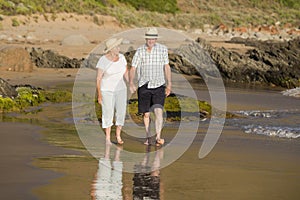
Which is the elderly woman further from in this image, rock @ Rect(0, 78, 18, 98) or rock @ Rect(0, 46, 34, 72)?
rock @ Rect(0, 46, 34, 72)

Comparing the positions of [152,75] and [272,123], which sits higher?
[152,75]

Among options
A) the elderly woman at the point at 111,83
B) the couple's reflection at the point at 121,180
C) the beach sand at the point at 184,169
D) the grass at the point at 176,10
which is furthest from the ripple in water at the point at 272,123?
the grass at the point at 176,10

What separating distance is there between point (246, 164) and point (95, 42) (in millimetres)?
27843

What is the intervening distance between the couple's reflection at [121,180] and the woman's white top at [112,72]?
1154 mm

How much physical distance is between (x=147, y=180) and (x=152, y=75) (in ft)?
9.80

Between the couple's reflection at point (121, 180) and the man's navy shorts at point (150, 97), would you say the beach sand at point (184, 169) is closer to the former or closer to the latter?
the couple's reflection at point (121, 180)

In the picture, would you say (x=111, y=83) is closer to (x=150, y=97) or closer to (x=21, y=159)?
(x=150, y=97)

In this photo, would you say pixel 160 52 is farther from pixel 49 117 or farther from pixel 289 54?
pixel 289 54

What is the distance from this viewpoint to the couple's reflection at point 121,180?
287 inches

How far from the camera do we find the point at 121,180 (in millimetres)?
7988

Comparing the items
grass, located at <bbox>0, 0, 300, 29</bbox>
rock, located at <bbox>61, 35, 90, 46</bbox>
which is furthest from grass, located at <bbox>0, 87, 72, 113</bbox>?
grass, located at <bbox>0, 0, 300, 29</bbox>

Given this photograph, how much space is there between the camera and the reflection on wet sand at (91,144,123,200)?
23.8 ft

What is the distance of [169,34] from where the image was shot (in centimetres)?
4412

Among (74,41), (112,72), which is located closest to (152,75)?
(112,72)
